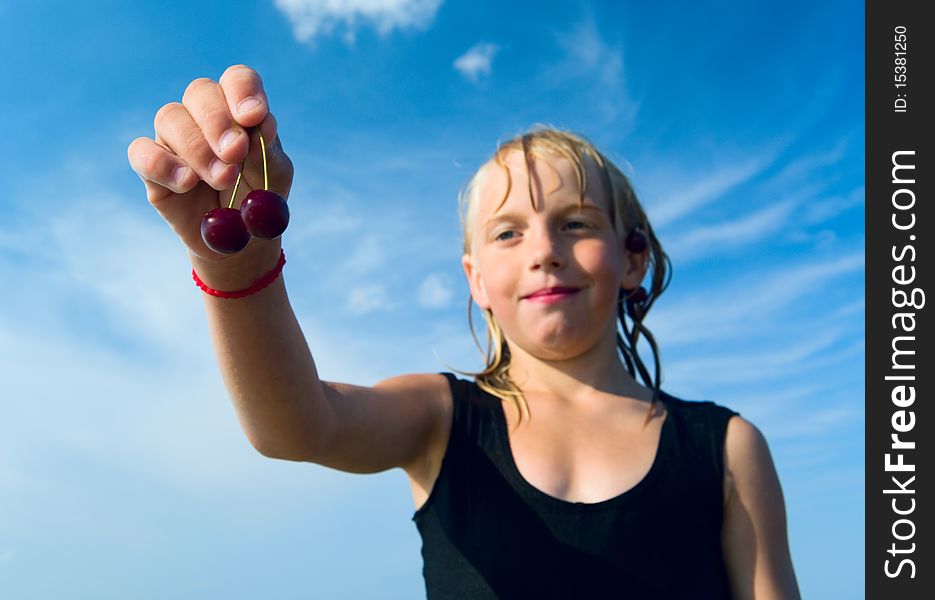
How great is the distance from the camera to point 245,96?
78.5 inches

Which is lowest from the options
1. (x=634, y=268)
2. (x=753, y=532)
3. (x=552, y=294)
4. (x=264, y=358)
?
(x=753, y=532)

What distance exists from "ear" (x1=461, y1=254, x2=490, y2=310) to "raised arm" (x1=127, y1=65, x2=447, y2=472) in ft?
2.70

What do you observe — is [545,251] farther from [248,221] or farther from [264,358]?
[248,221]

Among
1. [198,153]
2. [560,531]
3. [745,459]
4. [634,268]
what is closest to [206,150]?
[198,153]

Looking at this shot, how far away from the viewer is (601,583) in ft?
9.98

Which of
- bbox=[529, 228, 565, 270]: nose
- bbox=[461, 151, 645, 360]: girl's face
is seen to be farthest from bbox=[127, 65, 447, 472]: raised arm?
bbox=[529, 228, 565, 270]: nose

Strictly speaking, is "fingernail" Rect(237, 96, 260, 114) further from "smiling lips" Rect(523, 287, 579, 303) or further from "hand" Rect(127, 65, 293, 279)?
"smiling lips" Rect(523, 287, 579, 303)

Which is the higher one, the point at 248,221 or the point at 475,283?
the point at 475,283

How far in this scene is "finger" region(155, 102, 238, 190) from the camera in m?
2.02

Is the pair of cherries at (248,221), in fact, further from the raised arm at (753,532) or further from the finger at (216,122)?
the raised arm at (753,532)

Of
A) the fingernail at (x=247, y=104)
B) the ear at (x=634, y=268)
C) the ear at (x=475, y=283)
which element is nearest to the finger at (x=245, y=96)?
the fingernail at (x=247, y=104)

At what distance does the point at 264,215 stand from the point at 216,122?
0.89ft

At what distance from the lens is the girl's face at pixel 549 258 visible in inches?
136
